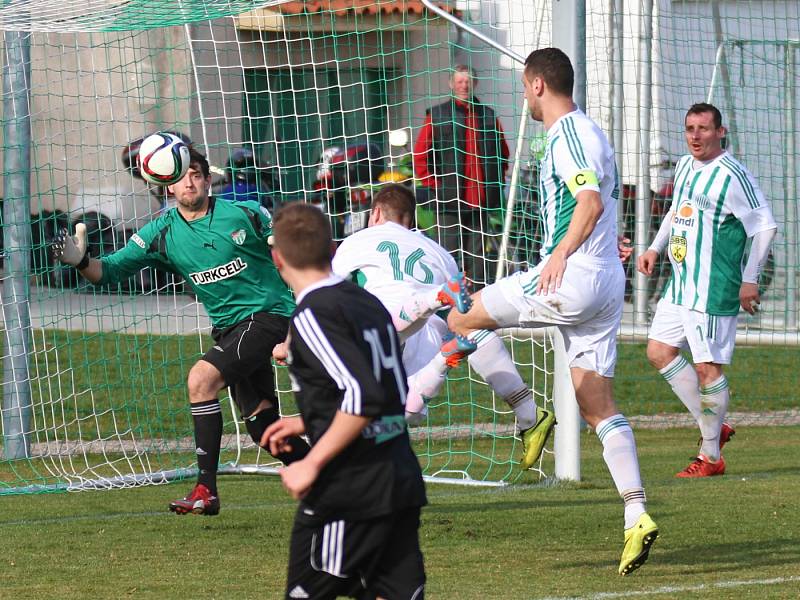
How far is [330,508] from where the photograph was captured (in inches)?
149

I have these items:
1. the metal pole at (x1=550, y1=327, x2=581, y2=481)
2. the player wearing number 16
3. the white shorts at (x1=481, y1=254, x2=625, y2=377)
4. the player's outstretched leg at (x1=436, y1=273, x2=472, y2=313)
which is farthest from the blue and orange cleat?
the player wearing number 16

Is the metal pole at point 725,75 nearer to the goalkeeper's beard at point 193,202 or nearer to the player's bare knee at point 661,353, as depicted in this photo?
the player's bare knee at point 661,353

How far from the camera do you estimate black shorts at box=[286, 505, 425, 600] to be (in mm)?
3799

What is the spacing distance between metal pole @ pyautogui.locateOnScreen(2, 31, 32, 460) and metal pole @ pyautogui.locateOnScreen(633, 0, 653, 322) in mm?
5114

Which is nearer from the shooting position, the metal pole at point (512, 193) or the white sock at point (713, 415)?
the white sock at point (713, 415)

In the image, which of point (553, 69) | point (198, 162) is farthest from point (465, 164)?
point (553, 69)

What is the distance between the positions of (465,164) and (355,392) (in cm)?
658

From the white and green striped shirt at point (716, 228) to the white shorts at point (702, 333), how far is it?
0.06m

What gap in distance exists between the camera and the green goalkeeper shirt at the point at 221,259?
291 inches

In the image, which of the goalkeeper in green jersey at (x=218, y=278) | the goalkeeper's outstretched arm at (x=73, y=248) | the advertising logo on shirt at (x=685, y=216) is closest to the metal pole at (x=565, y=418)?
the advertising logo on shirt at (x=685, y=216)

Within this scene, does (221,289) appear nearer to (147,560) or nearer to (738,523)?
(147,560)

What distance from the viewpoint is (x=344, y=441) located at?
3695 mm

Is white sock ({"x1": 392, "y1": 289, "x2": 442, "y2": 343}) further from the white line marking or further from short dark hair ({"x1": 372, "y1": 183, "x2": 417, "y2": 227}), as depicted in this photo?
the white line marking

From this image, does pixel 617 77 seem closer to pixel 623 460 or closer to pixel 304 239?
pixel 623 460
